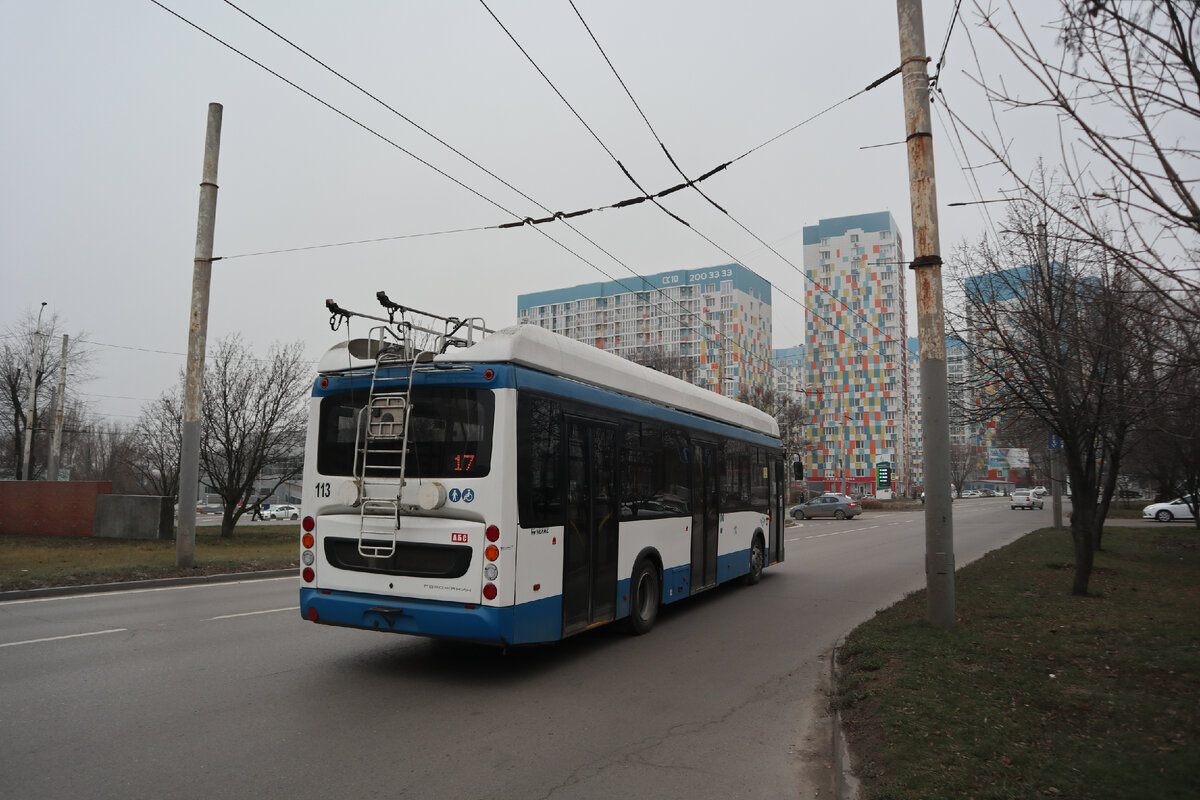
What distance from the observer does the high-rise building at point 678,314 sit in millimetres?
101312

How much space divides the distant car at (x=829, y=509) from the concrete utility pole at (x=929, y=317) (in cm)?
4062

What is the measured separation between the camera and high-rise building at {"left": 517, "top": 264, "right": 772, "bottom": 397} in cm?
10131

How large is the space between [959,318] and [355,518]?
962 centimetres

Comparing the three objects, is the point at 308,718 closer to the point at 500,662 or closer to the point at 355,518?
the point at 355,518

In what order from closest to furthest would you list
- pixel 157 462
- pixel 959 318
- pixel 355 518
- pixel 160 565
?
pixel 355 518 < pixel 959 318 < pixel 160 565 < pixel 157 462

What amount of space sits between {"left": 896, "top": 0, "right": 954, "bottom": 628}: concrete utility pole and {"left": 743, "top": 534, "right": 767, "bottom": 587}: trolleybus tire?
18.5 feet

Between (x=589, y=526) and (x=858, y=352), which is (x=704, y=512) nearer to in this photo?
(x=589, y=526)

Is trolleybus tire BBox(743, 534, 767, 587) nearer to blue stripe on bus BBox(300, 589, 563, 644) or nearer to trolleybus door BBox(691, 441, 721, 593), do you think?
trolleybus door BBox(691, 441, 721, 593)

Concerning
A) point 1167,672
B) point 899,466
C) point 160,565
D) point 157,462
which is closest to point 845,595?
point 1167,672

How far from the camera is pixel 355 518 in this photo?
7270 millimetres

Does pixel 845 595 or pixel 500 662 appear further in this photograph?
pixel 845 595

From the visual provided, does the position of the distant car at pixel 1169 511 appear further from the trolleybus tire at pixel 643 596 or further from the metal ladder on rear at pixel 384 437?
the metal ladder on rear at pixel 384 437

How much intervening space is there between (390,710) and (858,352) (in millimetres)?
109210

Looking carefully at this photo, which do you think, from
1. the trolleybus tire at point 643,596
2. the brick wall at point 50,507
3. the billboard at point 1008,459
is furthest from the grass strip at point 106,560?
the billboard at point 1008,459
